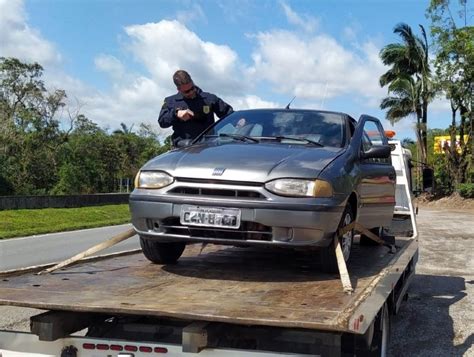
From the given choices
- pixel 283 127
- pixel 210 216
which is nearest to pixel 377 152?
pixel 283 127

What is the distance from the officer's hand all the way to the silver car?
1.13 metres

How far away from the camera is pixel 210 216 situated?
161 inches

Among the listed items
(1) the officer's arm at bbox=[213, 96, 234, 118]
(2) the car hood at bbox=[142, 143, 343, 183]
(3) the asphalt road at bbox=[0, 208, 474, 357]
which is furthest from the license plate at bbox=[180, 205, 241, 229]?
(1) the officer's arm at bbox=[213, 96, 234, 118]

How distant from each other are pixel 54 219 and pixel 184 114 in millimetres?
15902

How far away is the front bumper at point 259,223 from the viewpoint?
4.03 m

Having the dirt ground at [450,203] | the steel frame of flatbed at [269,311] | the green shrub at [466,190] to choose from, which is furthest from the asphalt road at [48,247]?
the green shrub at [466,190]

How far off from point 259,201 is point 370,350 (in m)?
1.26

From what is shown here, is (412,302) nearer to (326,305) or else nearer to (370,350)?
(370,350)

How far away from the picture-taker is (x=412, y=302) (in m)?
7.66

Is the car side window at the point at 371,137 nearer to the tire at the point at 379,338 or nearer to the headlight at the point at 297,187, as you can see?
the headlight at the point at 297,187

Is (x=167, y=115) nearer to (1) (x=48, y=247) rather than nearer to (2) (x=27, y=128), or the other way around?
(1) (x=48, y=247)

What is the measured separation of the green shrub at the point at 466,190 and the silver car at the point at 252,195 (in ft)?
103

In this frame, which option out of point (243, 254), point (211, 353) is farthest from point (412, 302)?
point (211, 353)

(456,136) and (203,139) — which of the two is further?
(456,136)
